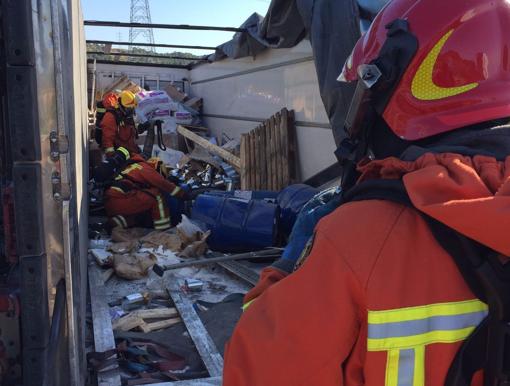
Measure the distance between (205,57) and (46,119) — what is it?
1059 centimetres

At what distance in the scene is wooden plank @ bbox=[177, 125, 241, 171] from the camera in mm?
8219

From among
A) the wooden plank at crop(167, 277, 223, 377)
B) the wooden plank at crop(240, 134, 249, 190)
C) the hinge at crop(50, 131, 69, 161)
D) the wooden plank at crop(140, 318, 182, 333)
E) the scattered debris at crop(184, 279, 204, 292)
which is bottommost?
the wooden plank at crop(140, 318, 182, 333)

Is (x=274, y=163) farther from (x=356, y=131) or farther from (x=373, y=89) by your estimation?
Answer: (x=373, y=89)

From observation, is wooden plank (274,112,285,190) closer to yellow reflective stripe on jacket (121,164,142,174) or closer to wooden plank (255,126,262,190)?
wooden plank (255,126,262,190)

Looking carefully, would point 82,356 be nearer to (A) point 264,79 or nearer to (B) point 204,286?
(B) point 204,286

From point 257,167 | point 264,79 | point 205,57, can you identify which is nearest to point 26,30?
point 257,167

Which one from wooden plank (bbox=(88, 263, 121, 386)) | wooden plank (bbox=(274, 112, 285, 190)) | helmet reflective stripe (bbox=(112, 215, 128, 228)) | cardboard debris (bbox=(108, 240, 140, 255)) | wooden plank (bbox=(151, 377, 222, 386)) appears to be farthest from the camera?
wooden plank (bbox=(274, 112, 285, 190))

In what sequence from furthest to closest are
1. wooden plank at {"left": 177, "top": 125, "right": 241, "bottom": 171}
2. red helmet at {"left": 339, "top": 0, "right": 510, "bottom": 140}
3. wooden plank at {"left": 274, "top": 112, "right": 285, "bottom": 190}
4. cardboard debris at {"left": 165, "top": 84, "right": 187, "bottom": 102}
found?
cardboard debris at {"left": 165, "top": 84, "right": 187, "bottom": 102}
wooden plank at {"left": 177, "top": 125, "right": 241, "bottom": 171}
wooden plank at {"left": 274, "top": 112, "right": 285, "bottom": 190}
red helmet at {"left": 339, "top": 0, "right": 510, "bottom": 140}

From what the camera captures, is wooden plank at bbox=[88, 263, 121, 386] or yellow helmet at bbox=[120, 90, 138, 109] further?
yellow helmet at bbox=[120, 90, 138, 109]

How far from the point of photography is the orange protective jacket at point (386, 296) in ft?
3.03

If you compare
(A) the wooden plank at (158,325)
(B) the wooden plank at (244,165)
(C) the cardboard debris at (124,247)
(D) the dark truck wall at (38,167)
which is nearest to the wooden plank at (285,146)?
(B) the wooden plank at (244,165)

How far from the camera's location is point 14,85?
5.04ft

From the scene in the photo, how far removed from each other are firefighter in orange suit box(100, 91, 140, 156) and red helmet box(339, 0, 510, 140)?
24.7 feet

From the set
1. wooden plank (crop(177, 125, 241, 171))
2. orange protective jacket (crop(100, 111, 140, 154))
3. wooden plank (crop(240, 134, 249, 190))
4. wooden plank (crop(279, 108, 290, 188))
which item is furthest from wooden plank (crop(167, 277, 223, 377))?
orange protective jacket (crop(100, 111, 140, 154))
